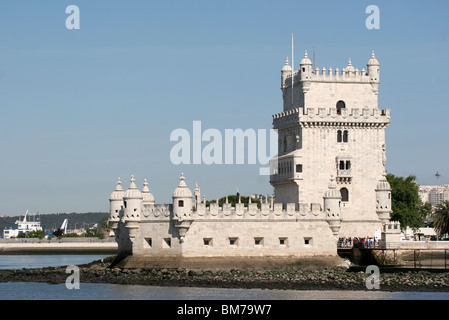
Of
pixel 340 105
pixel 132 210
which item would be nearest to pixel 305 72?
pixel 340 105

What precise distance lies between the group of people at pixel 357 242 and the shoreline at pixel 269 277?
16.2ft

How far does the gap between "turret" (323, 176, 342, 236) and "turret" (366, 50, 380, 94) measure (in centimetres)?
1126

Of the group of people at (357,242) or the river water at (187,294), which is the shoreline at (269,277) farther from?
the group of people at (357,242)

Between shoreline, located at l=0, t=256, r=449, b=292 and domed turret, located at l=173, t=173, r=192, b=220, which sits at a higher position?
domed turret, located at l=173, t=173, r=192, b=220

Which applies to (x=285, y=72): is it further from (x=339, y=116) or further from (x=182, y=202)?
(x=182, y=202)

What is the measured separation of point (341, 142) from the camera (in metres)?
82.9

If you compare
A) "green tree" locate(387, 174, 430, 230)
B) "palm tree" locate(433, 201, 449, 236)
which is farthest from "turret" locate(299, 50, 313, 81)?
"green tree" locate(387, 174, 430, 230)

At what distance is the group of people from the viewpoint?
262 ft

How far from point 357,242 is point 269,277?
12.1 metres

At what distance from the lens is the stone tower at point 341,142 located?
3228 inches

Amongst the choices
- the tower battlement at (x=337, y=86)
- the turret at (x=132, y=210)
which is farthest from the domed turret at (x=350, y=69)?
the turret at (x=132, y=210)

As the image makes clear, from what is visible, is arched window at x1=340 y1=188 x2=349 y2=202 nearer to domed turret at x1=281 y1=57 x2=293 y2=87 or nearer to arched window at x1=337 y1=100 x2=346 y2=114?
arched window at x1=337 y1=100 x2=346 y2=114

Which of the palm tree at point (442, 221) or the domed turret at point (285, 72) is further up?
the domed turret at point (285, 72)
